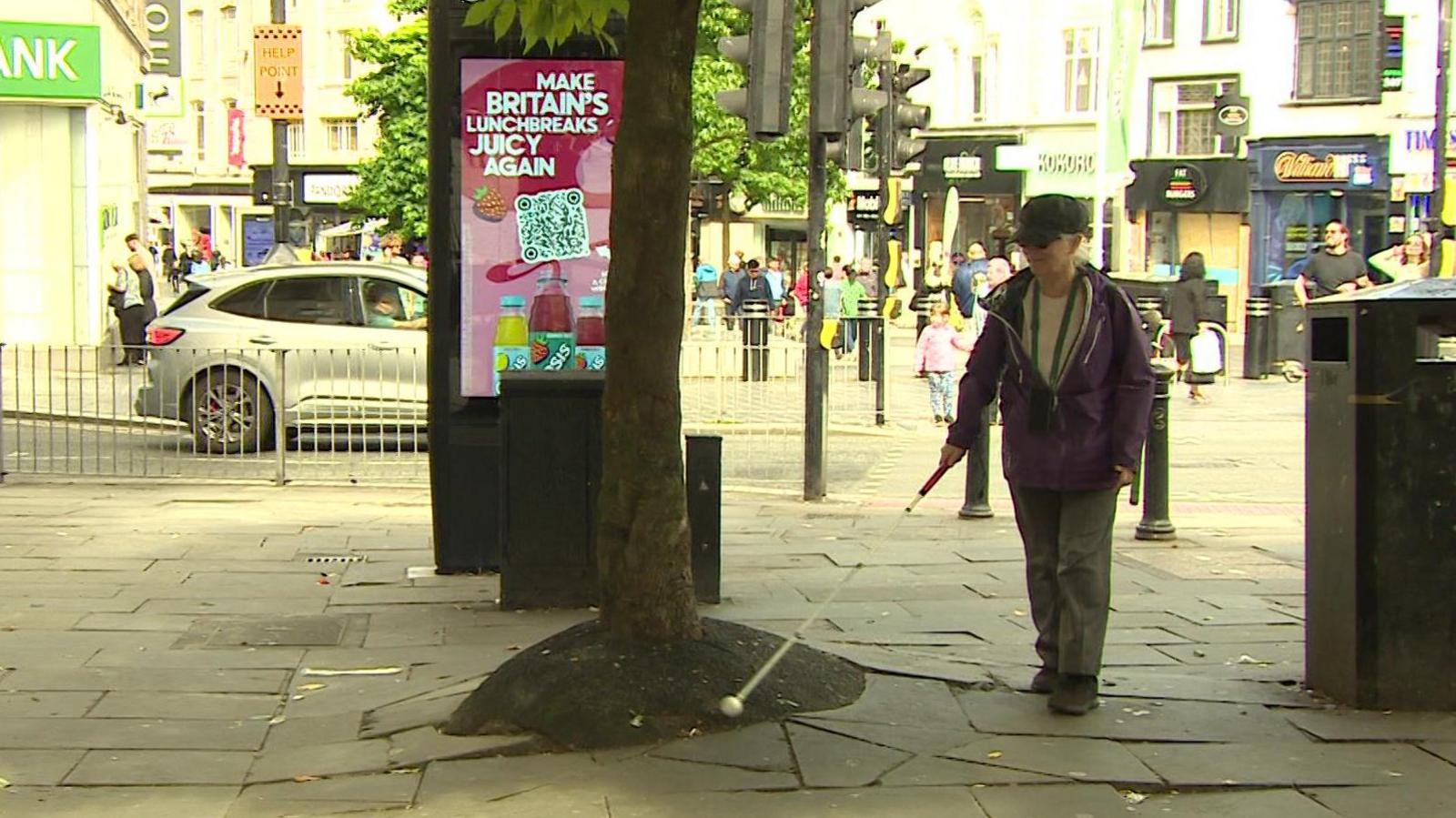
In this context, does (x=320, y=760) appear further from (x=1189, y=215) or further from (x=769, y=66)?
(x=1189, y=215)

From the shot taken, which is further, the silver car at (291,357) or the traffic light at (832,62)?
the silver car at (291,357)

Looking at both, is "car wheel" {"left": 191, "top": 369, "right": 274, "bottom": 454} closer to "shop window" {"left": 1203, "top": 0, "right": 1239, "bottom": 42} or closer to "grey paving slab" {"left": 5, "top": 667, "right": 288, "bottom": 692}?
"grey paving slab" {"left": 5, "top": 667, "right": 288, "bottom": 692}

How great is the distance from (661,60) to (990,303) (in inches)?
58.6

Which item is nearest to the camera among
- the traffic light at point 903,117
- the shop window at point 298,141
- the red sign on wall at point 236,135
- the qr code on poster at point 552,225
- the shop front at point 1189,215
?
the qr code on poster at point 552,225

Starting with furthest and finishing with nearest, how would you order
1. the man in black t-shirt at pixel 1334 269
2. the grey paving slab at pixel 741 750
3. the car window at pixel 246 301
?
1. the man in black t-shirt at pixel 1334 269
2. the car window at pixel 246 301
3. the grey paving slab at pixel 741 750

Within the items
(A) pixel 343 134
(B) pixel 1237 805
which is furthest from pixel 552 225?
(A) pixel 343 134

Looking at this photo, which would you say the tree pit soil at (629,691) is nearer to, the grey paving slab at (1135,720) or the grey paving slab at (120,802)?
the grey paving slab at (1135,720)

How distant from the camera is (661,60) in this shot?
224 inches

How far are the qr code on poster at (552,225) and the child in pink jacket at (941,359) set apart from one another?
9.36m

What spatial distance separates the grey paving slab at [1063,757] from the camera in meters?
5.19

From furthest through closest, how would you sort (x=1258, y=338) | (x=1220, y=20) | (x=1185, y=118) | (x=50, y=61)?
(x=1185, y=118), (x=1220, y=20), (x=1258, y=338), (x=50, y=61)

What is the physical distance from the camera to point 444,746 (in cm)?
558

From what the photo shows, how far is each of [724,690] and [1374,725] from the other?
82.5 inches

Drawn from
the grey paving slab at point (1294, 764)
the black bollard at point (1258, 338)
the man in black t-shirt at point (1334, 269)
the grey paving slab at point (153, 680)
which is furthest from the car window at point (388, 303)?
the black bollard at point (1258, 338)
